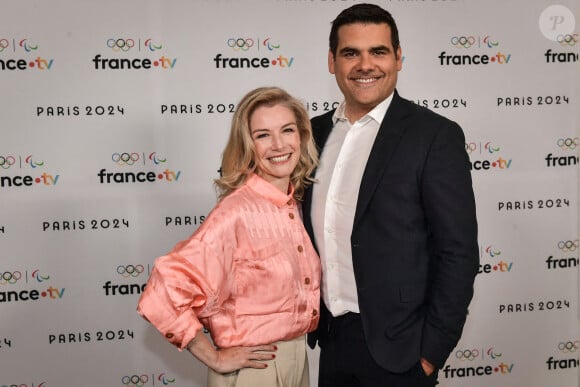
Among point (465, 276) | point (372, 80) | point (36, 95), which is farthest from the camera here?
point (36, 95)

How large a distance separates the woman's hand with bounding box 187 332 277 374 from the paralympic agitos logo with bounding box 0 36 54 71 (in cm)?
202

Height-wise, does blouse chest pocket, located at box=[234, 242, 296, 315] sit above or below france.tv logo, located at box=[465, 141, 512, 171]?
below

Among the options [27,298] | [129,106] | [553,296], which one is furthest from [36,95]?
[553,296]

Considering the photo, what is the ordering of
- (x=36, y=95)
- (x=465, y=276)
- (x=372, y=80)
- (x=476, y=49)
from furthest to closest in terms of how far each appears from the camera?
(x=476, y=49), (x=36, y=95), (x=372, y=80), (x=465, y=276)

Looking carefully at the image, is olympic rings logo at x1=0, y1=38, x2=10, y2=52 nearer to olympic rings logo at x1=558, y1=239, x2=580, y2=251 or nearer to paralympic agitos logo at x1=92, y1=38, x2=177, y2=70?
paralympic agitos logo at x1=92, y1=38, x2=177, y2=70

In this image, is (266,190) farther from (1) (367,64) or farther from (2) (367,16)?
(2) (367,16)

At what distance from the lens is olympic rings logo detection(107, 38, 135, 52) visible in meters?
3.14

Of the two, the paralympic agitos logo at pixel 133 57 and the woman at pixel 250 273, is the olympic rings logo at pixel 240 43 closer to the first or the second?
the paralympic agitos logo at pixel 133 57

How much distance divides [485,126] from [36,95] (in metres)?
2.51

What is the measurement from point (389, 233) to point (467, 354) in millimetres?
2044

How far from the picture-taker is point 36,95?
10.2 ft

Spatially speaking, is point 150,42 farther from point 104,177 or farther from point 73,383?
point 73,383

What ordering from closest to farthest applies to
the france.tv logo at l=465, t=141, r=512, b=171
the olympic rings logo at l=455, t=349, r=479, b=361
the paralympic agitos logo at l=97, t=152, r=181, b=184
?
1. the paralympic agitos logo at l=97, t=152, r=181, b=184
2. the france.tv logo at l=465, t=141, r=512, b=171
3. the olympic rings logo at l=455, t=349, r=479, b=361

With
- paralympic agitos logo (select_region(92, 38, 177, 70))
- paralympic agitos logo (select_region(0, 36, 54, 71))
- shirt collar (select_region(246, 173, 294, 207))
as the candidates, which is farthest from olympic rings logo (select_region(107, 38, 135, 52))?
shirt collar (select_region(246, 173, 294, 207))
